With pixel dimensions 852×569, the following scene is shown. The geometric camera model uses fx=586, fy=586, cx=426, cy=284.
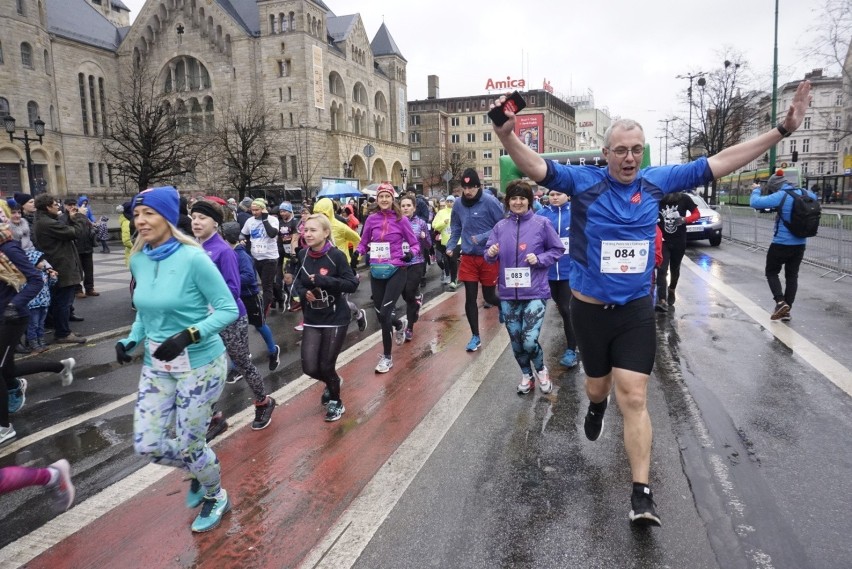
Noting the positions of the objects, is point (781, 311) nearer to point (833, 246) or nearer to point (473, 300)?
point (473, 300)

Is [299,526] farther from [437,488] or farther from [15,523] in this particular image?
[15,523]

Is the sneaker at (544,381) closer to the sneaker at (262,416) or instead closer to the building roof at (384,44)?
the sneaker at (262,416)

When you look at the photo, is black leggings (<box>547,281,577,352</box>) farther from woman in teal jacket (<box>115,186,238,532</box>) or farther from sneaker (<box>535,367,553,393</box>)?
woman in teal jacket (<box>115,186,238,532</box>)

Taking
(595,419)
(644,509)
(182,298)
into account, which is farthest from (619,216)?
(182,298)

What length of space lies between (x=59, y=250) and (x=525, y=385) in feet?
23.9

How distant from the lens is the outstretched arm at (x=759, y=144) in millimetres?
3215

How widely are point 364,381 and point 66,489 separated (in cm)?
309

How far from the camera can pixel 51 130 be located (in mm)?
48594

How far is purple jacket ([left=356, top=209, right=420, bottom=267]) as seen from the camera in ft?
21.4

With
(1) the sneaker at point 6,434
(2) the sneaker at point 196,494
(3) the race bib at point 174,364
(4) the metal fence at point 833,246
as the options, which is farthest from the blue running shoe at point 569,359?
(4) the metal fence at point 833,246

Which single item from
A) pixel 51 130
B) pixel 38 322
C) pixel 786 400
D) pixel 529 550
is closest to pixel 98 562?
pixel 529 550

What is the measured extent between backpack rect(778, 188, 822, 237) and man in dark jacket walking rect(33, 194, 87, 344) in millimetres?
9718

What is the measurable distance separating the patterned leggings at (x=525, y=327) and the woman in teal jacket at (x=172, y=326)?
2.81 m

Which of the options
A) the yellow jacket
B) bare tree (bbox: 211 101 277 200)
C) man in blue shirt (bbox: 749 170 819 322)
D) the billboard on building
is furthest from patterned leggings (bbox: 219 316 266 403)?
bare tree (bbox: 211 101 277 200)
